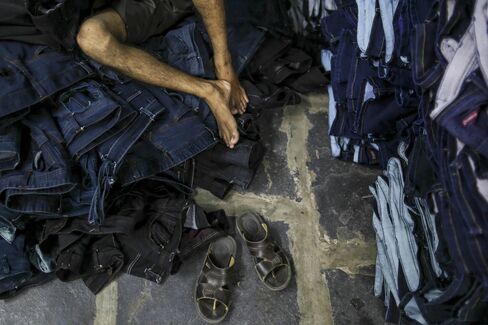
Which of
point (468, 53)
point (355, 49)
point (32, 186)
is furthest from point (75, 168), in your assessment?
point (468, 53)

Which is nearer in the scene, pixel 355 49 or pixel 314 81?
pixel 355 49

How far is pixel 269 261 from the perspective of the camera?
4.84 ft

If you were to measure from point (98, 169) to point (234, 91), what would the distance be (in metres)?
0.60

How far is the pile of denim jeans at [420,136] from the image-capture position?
92 centimetres

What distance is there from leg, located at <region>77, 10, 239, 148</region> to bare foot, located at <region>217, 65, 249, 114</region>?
3cm

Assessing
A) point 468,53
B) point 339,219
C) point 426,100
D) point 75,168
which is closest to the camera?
point 468,53

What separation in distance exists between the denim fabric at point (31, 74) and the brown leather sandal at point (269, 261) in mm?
798

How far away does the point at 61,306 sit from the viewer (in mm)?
1510

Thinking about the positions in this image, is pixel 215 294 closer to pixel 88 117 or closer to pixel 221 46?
pixel 88 117

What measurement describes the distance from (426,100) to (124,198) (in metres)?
1.04

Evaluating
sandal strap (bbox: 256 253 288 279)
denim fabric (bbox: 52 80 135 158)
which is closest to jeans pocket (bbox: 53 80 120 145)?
denim fabric (bbox: 52 80 135 158)

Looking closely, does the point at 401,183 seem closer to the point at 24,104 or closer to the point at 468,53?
the point at 468,53

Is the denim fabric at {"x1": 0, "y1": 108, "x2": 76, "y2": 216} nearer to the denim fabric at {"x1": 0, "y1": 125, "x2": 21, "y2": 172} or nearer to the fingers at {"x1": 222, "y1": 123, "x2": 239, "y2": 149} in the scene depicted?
the denim fabric at {"x1": 0, "y1": 125, "x2": 21, "y2": 172}

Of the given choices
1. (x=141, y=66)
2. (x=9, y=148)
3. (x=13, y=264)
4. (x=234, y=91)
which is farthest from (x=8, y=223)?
(x=234, y=91)
